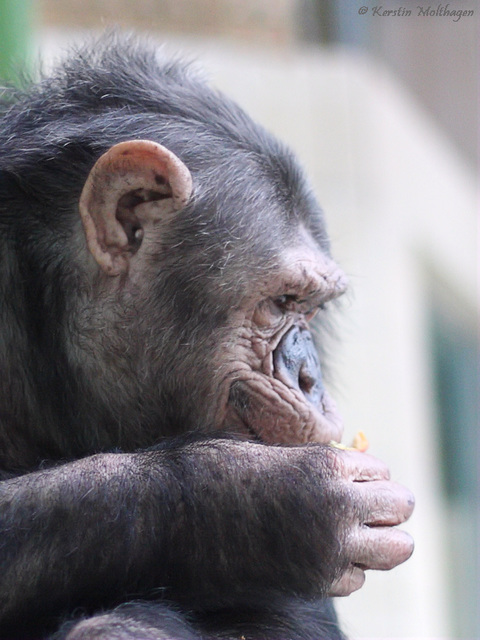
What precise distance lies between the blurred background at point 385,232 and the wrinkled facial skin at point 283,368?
3303mm

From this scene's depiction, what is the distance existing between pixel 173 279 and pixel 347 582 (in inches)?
33.1

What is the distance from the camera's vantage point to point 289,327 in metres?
2.45

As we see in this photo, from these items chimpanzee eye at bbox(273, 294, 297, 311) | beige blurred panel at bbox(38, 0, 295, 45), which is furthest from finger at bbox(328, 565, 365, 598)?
beige blurred panel at bbox(38, 0, 295, 45)

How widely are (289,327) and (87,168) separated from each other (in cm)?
67

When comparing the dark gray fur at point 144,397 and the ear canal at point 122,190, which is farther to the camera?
the ear canal at point 122,190

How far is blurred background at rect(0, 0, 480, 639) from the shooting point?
21.0 ft

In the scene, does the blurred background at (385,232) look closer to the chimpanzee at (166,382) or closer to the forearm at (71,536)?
the chimpanzee at (166,382)

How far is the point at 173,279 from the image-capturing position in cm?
234

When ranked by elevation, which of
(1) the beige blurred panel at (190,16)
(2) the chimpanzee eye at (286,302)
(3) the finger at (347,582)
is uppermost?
(1) the beige blurred panel at (190,16)

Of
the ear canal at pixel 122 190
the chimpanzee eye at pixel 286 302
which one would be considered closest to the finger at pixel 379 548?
the chimpanzee eye at pixel 286 302

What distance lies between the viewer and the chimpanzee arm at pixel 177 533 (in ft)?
6.26

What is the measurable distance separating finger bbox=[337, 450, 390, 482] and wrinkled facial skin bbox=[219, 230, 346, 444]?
0.81 ft

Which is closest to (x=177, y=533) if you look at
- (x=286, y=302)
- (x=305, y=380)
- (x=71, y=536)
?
(x=71, y=536)

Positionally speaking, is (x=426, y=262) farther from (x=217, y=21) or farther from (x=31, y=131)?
(x=31, y=131)
